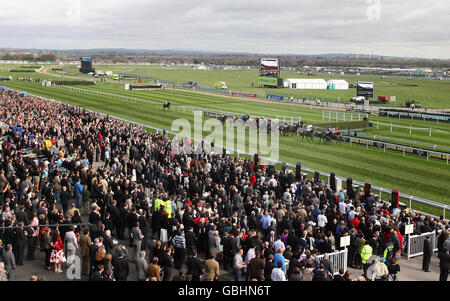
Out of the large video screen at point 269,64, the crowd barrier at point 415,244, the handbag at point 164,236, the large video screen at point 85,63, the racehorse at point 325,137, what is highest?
the large video screen at point 85,63

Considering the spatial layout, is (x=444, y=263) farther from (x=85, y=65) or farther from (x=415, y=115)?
(x=85, y=65)

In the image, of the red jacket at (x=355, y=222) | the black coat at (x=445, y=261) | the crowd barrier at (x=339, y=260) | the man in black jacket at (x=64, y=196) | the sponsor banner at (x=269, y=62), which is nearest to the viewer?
the black coat at (x=445, y=261)

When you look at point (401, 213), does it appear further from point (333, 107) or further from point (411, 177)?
point (333, 107)

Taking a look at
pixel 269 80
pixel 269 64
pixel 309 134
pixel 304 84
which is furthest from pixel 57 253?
pixel 304 84

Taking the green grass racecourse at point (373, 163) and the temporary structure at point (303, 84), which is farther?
the temporary structure at point (303, 84)

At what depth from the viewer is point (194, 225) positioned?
12.1 meters

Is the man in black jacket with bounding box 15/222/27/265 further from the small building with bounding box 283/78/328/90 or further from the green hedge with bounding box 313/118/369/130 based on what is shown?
the small building with bounding box 283/78/328/90

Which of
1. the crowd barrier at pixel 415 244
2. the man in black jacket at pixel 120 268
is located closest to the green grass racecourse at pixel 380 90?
the crowd barrier at pixel 415 244

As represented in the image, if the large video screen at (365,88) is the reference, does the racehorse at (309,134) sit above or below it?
below

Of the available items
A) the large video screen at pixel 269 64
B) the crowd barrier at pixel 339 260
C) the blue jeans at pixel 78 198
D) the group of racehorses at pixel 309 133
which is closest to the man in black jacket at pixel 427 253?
the crowd barrier at pixel 339 260

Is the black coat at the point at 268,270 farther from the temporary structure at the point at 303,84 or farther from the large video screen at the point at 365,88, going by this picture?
the temporary structure at the point at 303,84

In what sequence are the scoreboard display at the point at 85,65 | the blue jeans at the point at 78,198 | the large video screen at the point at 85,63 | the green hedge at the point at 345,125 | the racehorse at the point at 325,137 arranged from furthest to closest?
1. the large video screen at the point at 85,63
2. the scoreboard display at the point at 85,65
3. the green hedge at the point at 345,125
4. the racehorse at the point at 325,137
5. the blue jeans at the point at 78,198

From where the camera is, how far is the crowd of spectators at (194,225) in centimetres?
949

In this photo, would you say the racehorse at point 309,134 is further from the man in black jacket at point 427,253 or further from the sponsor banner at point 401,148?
the man in black jacket at point 427,253
